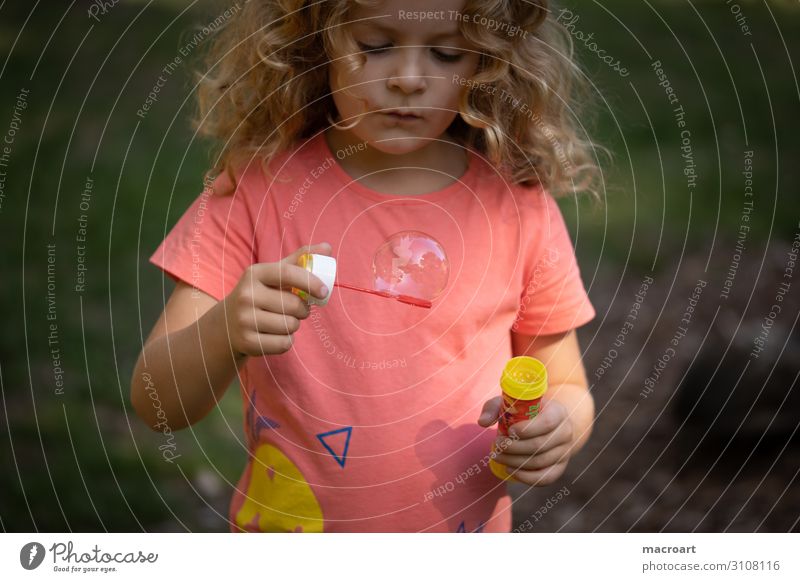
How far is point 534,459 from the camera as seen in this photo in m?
1.09

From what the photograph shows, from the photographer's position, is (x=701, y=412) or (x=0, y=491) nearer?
(x=0, y=491)

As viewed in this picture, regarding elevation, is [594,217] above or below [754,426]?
above

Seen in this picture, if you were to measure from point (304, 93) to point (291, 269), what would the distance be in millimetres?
326

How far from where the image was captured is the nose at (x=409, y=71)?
1011 millimetres

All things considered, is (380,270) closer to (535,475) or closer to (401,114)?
(401,114)

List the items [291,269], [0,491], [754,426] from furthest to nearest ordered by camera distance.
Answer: [754,426] → [0,491] → [291,269]

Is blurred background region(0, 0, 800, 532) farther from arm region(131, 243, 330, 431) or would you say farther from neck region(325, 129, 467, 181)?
arm region(131, 243, 330, 431)

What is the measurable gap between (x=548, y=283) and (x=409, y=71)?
330mm

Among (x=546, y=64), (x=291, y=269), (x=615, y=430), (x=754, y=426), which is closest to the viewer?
(x=291, y=269)

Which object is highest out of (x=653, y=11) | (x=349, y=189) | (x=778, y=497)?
(x=653, y=11)

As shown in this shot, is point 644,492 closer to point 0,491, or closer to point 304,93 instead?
point 304,93

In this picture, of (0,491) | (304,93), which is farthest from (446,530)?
(0,491)

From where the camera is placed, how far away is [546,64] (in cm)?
119

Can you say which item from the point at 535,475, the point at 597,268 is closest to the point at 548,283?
the point at 535,475
